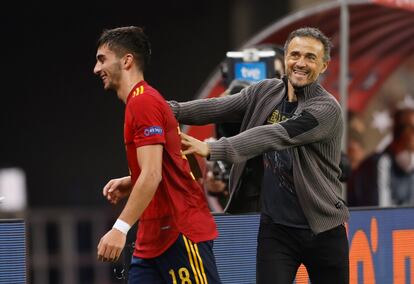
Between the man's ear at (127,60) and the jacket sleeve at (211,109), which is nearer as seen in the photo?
the man's ear at (127,60)

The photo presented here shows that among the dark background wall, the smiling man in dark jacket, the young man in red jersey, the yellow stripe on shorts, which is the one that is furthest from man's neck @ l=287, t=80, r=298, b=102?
the dark background wall

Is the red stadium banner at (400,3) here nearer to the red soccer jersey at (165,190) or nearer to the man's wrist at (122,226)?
the red soccer jersey at (165,190)

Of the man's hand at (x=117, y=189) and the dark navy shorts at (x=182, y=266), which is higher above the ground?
the man's hand at (x=117, y=189)

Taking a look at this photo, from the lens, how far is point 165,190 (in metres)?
5.32

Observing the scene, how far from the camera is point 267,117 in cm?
584

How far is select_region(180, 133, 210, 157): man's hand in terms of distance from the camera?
206 inches

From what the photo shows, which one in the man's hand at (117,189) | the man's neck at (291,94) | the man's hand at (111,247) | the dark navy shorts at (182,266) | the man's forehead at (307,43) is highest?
the man's forehead at (307,43)

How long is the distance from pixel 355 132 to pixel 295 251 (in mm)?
5857

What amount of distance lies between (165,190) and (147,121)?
0.37 m

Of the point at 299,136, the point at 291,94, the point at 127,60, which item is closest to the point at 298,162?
the point at 299,136

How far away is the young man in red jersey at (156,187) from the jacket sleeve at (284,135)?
0.22m

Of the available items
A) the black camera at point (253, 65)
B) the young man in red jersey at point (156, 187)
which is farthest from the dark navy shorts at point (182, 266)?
the black camera at point (253, 65)

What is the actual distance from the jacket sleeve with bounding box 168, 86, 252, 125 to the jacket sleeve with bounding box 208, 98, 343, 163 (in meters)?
0.48

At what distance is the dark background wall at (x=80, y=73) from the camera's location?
1516 centimetres
